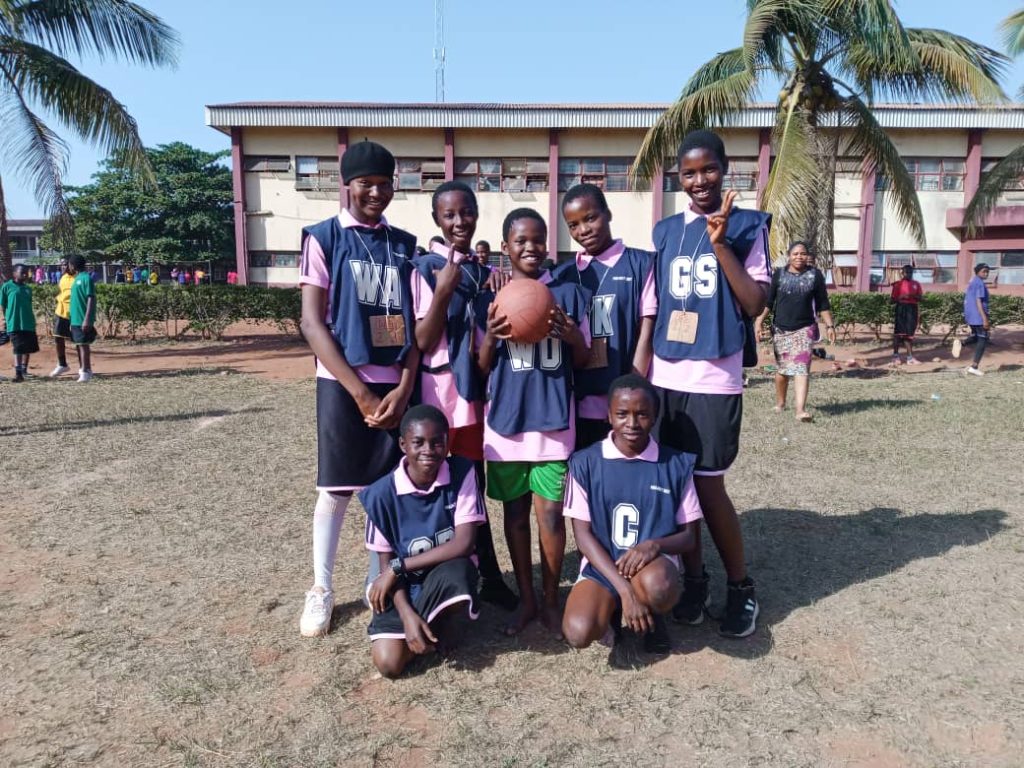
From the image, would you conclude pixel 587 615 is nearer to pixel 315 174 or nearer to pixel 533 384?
pixel 533 384

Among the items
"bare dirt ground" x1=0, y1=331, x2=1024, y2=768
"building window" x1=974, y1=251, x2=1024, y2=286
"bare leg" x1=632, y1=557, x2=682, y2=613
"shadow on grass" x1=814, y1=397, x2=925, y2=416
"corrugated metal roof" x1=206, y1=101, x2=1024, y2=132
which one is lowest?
"bare dirt ground" x1=0, y1=331, x2=1024, y2=768

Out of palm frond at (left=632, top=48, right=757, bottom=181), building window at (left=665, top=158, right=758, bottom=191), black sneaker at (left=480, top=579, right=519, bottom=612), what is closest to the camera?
black sneaker at (left=480, top=579, right=519, bottom=612)

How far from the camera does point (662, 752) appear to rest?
7.86ft

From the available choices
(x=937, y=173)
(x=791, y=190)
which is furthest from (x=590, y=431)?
(x=937, y=173)

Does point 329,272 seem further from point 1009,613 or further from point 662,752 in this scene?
point 1009,613

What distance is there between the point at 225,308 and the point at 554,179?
11370 mm

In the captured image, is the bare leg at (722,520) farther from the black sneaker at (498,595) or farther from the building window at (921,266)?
the building window at (921,266)

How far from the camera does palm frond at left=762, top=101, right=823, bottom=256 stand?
10328 millimetres

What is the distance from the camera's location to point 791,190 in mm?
10320

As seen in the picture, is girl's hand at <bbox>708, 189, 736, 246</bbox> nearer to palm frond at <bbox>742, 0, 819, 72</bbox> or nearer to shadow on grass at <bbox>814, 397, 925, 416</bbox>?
shadow on grass at <bbox>814, 397, 925, 416</bbox>

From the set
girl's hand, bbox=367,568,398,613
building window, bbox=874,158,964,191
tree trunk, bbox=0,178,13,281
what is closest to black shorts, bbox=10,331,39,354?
tree trunk, bbox=0,178,13,281

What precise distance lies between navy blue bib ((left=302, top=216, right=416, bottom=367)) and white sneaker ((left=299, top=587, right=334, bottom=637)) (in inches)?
42.2

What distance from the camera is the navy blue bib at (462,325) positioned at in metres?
3.16

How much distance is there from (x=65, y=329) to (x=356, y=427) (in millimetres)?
10366
